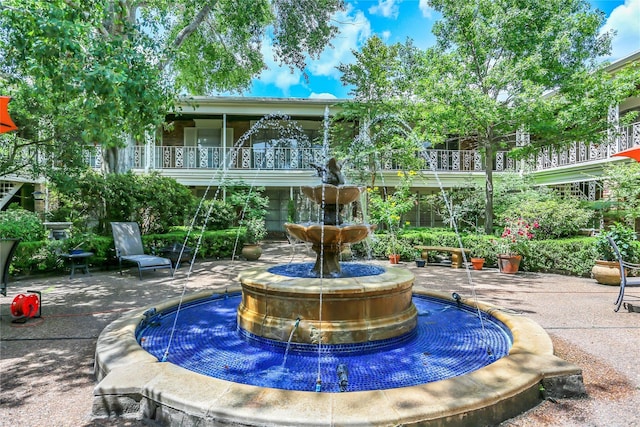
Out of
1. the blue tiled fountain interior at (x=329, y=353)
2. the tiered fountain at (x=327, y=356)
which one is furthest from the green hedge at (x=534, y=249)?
the blue tiled fountain interior at (x=329, y=353)

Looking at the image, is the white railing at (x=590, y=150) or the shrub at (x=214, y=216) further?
the shrub at (x=214, y=216)

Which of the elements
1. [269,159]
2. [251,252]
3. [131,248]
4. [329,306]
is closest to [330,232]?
[329,306]

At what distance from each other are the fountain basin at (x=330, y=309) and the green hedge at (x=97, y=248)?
5.99 m

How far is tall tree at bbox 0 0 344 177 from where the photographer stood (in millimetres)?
5590

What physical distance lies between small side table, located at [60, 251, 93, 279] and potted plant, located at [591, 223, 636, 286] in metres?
11.5

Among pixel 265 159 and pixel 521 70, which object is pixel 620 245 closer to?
pixel 521 70

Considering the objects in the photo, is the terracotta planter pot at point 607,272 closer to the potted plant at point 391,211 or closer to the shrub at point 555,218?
the shrub at point 555,218

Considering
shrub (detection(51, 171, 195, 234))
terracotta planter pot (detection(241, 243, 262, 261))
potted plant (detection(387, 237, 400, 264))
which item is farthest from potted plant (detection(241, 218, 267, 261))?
potted plant (detection(387, 237, 400, 264))

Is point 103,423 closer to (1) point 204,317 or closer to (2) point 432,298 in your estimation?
(1) point 204,317

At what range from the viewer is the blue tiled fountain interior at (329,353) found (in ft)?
10.7

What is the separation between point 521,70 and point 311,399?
11.5 metres

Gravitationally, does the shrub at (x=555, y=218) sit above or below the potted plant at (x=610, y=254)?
above

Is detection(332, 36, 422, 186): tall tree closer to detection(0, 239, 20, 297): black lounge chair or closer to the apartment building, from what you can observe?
the apartment building

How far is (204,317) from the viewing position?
5219mm
